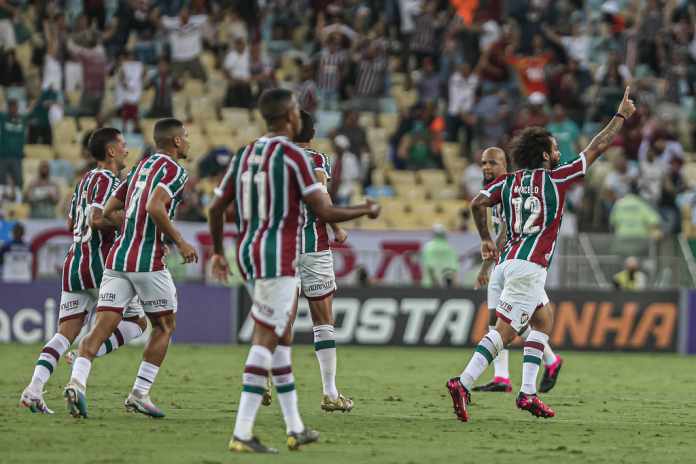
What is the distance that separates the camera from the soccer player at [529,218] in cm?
1159

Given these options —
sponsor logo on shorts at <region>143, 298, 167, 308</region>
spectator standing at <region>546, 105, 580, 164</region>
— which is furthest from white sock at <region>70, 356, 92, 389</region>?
spectator standing at <region>546, 105, 580, 164</region>

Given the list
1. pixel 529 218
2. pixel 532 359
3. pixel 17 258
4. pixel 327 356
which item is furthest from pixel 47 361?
pixel 17 258

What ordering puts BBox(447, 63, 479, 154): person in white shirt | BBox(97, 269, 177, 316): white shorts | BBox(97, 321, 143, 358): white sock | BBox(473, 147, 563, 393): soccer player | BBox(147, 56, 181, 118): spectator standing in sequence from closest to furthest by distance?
1. BBox(97, 269, 177, 316): white shorts
2. BBox(97, 321, 143, 358): white sock
3. BBox(473, 147, 563, 393): soccer player
4. BBox(147, 56, 181, 118): spectator standing
5. BBox(447, 63, 479, 154): person in white shirt

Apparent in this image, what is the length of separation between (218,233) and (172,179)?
5.50 feet

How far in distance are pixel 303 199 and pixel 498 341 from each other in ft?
10.1

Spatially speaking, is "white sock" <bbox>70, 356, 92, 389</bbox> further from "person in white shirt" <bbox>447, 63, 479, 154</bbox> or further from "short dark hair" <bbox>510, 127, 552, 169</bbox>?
"person in white shirt" <bbox>447, 63, 479, 154</bbox>

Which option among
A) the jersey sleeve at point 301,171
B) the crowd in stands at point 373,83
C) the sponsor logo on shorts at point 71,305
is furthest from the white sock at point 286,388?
the crowd in stands at point 373,83

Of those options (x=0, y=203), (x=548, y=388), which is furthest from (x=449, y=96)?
(x=548, y=388)

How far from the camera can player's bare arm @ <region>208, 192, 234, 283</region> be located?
9078mm

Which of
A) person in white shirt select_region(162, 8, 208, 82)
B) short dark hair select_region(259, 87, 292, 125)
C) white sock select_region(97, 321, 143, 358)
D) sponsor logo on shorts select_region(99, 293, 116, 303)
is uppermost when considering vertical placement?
person in white shirt select_region(162, 8, 208, 82)

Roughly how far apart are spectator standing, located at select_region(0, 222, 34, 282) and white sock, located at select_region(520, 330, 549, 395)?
12.7m

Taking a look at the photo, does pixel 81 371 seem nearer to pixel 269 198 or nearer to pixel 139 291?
pixel 139 291

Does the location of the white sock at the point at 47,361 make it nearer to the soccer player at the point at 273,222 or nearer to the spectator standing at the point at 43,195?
the soccer player at the point at 273,222

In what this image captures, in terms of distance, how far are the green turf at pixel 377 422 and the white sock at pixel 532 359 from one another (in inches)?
12.1
